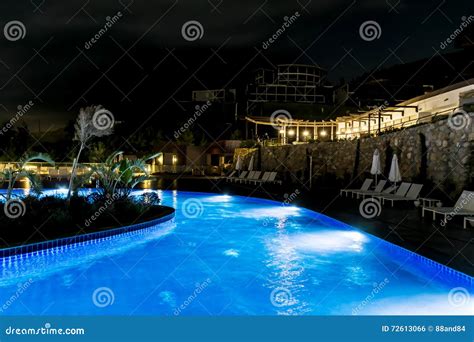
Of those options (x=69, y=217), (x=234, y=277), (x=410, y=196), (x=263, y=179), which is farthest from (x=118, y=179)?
(x=263, y=179)

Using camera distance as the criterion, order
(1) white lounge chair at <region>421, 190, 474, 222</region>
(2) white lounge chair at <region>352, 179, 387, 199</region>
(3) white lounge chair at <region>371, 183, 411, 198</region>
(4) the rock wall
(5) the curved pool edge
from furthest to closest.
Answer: (2) white lounge chair at <region>352, 179, 387, 199</region> < (3) white lounge chair at <region>371, 183, 411, 198</region> < (4) the rock wall < (1) white lounge chair at <region>421, 190, 474, 222</region> < (5) the curved pool edge

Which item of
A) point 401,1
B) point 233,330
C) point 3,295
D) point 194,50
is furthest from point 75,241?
point 194,50

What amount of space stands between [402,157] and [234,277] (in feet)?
33.9

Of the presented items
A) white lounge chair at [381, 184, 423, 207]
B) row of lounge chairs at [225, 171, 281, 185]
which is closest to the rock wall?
white lounge chair at [381, 184, 423, 207]

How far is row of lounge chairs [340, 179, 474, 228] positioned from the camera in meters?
8.84

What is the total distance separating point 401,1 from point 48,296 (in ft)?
52.0

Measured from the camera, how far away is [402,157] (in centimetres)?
1502

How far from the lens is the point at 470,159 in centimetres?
1080

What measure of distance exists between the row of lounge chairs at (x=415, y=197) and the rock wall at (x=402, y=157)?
34.4 inches

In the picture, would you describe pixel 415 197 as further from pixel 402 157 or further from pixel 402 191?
pixel 402 157

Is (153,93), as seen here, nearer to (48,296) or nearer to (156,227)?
(156,227)

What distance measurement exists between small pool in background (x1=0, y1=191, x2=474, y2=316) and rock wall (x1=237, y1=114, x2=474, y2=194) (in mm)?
4059

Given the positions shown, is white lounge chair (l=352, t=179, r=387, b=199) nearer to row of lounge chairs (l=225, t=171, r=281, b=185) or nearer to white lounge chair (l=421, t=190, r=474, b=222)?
white lounge chair (l=421, t=190, r=474, b=222)

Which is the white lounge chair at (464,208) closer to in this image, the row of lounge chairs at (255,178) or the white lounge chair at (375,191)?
the white lounge chair at (375,191)
